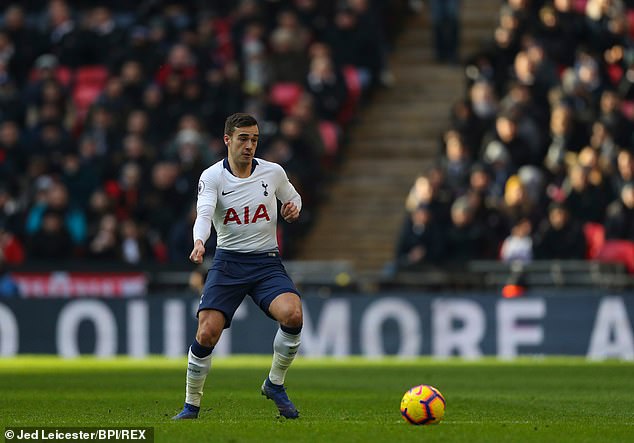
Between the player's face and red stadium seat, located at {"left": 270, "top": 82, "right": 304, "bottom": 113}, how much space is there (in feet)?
48.0

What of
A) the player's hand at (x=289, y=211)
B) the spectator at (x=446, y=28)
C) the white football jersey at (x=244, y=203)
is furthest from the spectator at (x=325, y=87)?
the player's hand at (x=289, y=211)

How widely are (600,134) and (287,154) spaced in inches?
206

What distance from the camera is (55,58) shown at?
92.9ft

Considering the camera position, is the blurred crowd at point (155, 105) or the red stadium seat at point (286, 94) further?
the red stadium seat at point (286, 94)

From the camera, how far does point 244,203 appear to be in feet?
38.6

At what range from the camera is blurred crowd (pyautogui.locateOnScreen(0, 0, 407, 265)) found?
24.3m

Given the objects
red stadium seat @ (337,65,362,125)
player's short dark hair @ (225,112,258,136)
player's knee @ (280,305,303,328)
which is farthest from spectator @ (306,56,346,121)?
player's knee @ (280,305,303,328)

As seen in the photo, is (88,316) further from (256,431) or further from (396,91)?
(256,431)

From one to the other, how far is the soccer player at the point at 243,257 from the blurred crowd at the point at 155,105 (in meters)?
12.0

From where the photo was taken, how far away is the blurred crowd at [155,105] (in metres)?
24.3

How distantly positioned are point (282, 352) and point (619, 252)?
11.0m

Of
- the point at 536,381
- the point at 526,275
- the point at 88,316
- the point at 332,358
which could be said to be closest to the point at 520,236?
the point at 526,275

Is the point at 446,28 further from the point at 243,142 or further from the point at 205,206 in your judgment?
the point at 205,206

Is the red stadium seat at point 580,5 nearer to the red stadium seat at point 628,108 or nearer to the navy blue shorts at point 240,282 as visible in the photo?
the red stadium seat at point 628,108
